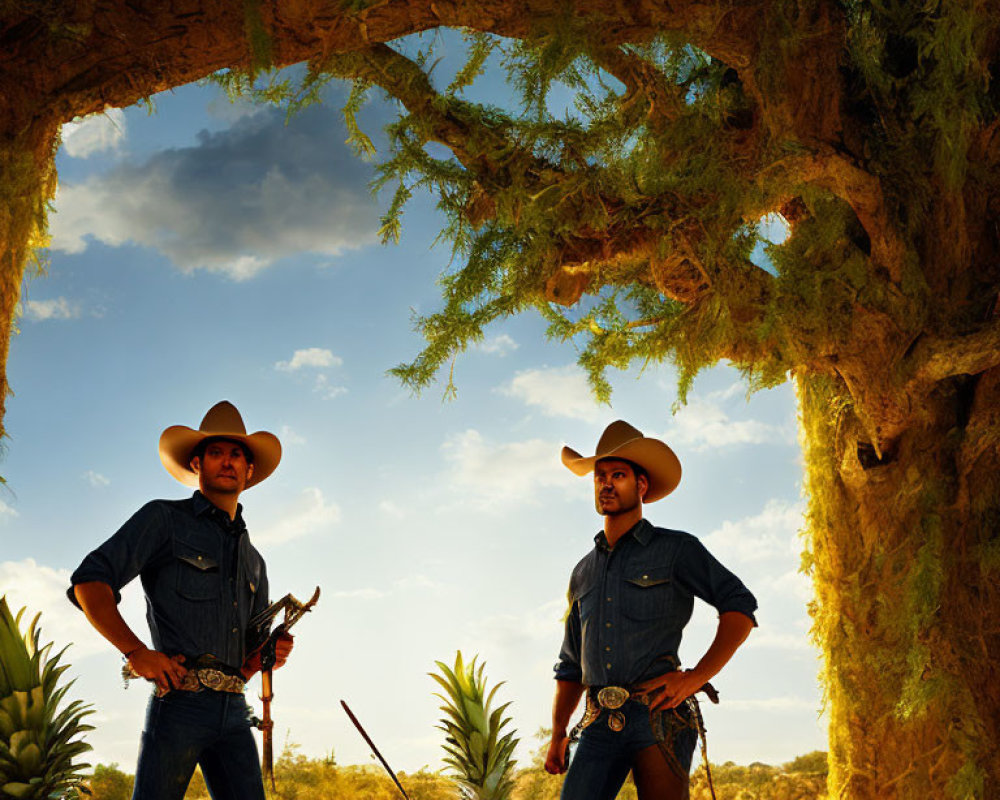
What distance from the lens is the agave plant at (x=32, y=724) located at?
6598 millimetres

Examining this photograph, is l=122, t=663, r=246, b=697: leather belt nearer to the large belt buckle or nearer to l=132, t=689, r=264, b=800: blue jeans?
l=132, t=689, r=264, b=800: blue jeans

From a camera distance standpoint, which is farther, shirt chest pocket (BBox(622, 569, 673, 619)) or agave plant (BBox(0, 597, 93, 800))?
agave plant (BBox(0, 597, 93, 800))

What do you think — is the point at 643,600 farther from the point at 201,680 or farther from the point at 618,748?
the point at 201,680

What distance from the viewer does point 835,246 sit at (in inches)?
329

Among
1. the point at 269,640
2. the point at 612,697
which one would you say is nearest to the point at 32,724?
the point at 269,640

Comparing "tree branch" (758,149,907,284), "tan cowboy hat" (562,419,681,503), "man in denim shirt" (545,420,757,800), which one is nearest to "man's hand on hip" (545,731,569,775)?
"man in denim shirt" (545,420,757,800)

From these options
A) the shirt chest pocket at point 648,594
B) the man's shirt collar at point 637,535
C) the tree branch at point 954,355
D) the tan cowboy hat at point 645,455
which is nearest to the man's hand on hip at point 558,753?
the shirt chest pocket at point 648,594

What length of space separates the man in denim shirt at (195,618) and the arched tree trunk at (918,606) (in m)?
5.26

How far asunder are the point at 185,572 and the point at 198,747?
72 cm

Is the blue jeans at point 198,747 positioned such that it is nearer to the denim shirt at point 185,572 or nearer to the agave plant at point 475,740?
the denim shirt at point 185,572

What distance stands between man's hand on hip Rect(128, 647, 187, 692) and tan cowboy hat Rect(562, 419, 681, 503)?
7.16 ft

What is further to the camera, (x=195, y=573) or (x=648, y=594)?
(x=648, y=594)

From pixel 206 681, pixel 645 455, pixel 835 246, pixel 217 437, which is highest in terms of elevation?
pixel 835 246

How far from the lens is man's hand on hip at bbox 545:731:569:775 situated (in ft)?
15.7
